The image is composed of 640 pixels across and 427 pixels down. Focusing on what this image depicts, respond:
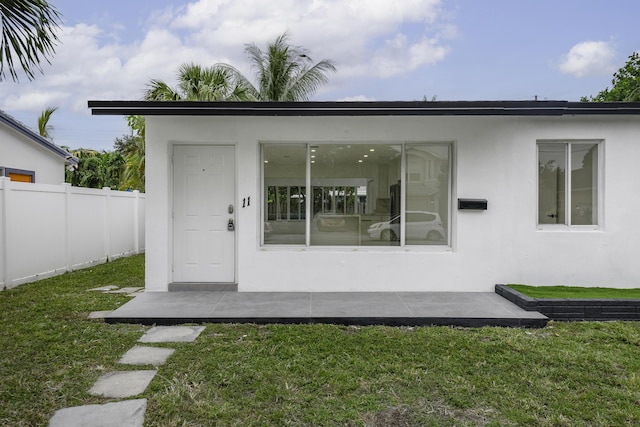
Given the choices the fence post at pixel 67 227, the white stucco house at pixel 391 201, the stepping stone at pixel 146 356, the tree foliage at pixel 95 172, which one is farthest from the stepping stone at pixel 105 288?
the tree foliage at pixel 95 172

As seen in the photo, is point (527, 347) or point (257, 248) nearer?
point (527, 347)

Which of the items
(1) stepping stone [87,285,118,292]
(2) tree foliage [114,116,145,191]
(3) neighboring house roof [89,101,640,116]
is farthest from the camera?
(2) tree foliage [114,116,145,191]

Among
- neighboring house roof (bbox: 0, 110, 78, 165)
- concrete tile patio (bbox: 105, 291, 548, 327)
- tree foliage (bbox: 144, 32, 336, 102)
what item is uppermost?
tree foliage (bbox: 144, 32, 336, 102)

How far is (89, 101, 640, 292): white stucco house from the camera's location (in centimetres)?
592

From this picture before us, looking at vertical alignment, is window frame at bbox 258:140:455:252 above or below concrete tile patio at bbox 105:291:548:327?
above

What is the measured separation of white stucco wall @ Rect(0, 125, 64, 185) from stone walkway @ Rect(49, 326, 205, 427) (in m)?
8.66

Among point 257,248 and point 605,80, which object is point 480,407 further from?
point 605,80

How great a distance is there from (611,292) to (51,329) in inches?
277

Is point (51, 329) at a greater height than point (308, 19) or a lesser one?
lesser

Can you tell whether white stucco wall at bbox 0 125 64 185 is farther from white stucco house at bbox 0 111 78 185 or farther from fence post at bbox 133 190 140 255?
fence post at bbox 133 190 140 255

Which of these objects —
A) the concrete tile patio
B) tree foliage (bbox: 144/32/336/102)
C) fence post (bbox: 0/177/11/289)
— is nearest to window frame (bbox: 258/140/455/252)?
the concrete tile patio

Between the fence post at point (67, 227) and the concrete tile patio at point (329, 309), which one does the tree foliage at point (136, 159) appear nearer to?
the fence post at point (67, 227)

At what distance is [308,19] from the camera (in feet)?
59.5

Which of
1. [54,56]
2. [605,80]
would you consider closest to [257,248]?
[54,56]
